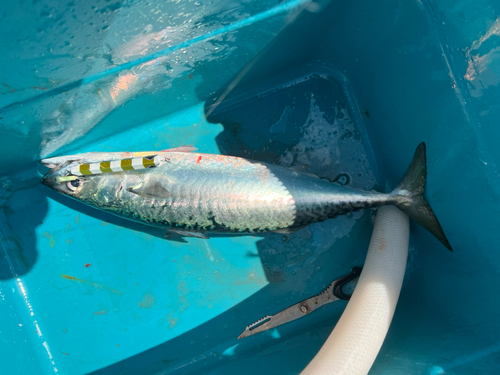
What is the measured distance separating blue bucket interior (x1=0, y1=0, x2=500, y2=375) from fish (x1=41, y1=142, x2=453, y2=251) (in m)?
0.27

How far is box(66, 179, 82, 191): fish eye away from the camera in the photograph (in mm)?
2338

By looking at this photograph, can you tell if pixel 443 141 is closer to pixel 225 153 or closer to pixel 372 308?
pixel 372 308

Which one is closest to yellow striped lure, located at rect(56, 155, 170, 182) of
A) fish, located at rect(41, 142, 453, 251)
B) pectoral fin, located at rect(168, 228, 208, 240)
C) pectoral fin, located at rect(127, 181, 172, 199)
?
fish, located at rect(41, 142, 453, 251)

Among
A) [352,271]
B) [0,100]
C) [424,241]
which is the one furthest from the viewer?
[352,271]

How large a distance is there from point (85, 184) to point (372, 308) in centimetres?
219

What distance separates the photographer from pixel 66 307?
2.55 metres

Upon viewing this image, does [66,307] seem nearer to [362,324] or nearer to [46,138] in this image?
A: [46,138]

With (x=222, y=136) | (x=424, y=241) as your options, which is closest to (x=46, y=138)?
(x=222, y=136)

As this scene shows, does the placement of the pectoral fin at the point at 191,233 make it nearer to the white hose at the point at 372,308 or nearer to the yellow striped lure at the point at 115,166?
the yellow striped lure at the point at 115,166

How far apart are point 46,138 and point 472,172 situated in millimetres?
3034

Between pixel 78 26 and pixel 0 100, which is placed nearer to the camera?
pixel 78 26

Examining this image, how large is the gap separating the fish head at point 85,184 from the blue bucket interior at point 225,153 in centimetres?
25

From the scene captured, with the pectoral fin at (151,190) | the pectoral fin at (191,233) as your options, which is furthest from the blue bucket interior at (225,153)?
the pectoral fin at (151,190)

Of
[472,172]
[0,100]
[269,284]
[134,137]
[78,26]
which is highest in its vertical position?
[78,26]
